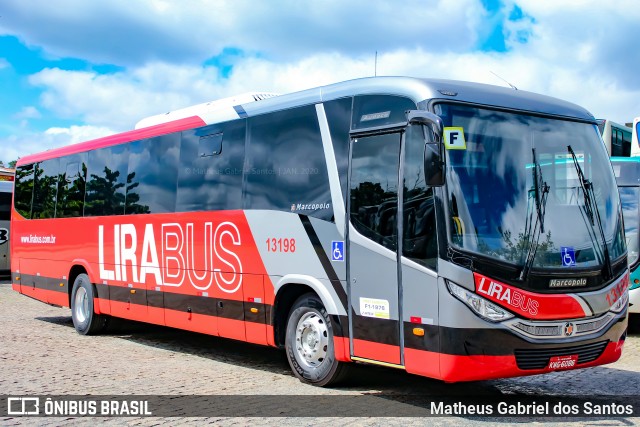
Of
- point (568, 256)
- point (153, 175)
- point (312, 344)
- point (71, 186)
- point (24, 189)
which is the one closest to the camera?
point (568, 256)

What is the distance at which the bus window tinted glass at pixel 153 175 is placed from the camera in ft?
39.0

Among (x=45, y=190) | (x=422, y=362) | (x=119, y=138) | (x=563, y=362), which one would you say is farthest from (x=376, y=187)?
(x=45, y=190)

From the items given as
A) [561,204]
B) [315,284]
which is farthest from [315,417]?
[561,204]

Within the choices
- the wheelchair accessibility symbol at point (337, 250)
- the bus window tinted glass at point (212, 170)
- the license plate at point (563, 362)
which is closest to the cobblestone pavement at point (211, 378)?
the license plate at point (563, 362)

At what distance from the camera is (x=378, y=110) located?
8336 millimetres

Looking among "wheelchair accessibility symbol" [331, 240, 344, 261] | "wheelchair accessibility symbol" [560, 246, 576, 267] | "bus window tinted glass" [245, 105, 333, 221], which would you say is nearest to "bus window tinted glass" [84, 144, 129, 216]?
"bus window tinted glass" [245, 105, 333, 221]

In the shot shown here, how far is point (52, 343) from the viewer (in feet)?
42.9

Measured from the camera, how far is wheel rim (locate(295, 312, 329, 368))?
8898mm

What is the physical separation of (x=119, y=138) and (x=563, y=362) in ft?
28.6

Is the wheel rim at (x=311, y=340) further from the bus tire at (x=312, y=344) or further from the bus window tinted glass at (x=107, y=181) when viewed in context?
the bus window tinted glass at (x=107, y=181)

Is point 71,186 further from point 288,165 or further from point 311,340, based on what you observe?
point 311,340

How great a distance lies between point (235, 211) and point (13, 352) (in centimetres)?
430

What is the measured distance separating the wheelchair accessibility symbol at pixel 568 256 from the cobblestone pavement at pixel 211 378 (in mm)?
1473

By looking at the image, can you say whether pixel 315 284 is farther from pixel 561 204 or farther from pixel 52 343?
pixel 52 343
